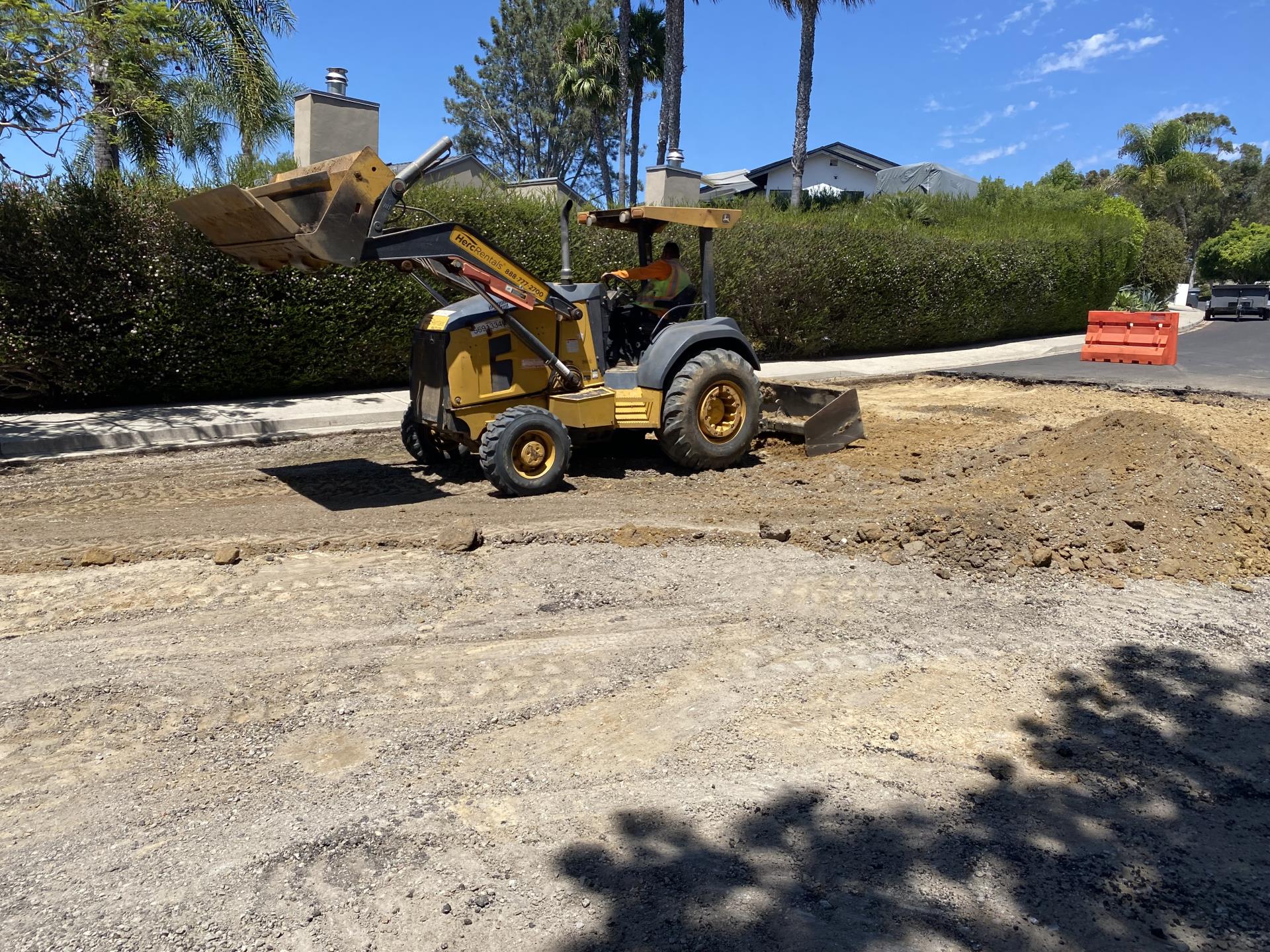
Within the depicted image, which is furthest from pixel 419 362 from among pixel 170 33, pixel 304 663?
pixel 170 33

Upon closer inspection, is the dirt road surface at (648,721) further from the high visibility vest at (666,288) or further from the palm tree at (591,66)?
the palm tree at (591,66)

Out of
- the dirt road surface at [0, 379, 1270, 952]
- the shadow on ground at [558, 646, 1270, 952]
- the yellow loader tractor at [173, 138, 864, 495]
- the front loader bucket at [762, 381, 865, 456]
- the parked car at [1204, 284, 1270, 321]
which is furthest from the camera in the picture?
the parked car at [1204, 284, 1270, 321]

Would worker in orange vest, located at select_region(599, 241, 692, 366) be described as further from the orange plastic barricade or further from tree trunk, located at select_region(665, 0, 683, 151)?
tree trunk, located at select_region(665, 0, 683, 151)

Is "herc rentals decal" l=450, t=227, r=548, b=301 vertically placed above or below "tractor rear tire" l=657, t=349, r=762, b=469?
above

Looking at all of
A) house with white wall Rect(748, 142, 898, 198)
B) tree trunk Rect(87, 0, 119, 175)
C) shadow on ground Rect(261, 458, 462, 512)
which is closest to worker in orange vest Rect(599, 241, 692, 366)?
shadow on ground Rect(261, 458, 462, 512)

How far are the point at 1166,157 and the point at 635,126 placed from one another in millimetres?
33715

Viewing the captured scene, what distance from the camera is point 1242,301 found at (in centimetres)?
3625

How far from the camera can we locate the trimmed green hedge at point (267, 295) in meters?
11.4

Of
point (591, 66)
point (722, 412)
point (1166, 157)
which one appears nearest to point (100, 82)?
point (722, 412)

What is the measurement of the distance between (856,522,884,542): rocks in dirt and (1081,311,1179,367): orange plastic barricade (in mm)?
12821

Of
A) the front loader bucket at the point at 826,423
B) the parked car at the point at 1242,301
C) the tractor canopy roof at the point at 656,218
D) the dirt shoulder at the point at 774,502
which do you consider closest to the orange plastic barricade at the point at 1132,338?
the dirt shoulder at the point at 774,502

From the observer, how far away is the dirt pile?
19.7 feet

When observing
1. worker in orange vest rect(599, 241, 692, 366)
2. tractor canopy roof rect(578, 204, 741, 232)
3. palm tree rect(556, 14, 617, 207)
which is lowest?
worker in orange vest rect(599, 241, 692, 366)

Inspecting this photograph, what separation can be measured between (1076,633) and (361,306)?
11.0 m
